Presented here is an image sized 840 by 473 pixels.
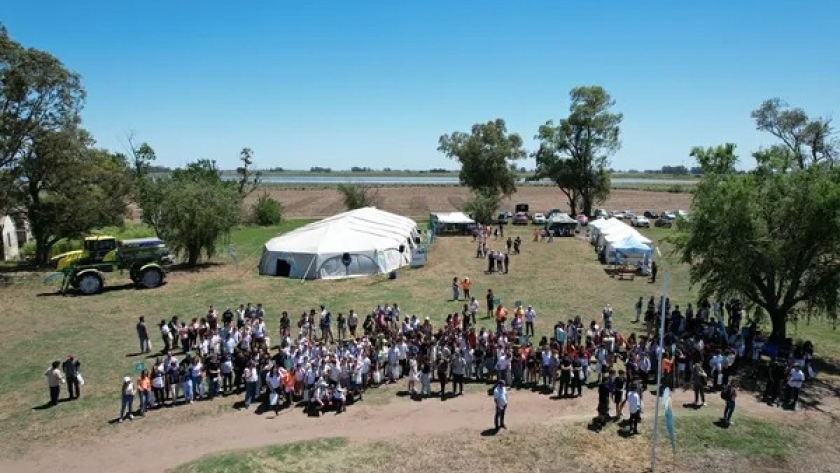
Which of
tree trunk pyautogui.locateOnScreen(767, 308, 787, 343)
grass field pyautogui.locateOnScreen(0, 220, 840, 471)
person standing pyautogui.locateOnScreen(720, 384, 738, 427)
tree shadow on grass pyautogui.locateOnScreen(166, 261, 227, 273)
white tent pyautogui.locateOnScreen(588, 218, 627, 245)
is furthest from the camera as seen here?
white tent pyautogui.locateOnScreen(588, 218, 627, 245)

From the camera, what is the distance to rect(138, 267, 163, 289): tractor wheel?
29297 mm

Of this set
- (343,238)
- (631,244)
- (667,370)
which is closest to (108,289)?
(343,238)

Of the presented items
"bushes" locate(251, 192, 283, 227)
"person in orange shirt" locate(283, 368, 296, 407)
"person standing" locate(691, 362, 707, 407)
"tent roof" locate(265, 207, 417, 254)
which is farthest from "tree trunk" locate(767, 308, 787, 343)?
"bushes" locate(251, 192, 283, 227)

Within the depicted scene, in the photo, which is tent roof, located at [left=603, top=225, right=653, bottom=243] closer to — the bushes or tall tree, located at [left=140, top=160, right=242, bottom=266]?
tall tree, located at [left=140, top=160, right=242, bottom=266]

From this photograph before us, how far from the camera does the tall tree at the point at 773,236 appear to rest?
18453 mm

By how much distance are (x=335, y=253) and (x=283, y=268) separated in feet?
10.4

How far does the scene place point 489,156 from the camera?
6138 centimetres

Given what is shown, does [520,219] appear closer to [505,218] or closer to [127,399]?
[505,218]

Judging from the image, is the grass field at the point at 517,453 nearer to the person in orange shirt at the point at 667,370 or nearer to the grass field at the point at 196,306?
the grass field at the point at 196,306

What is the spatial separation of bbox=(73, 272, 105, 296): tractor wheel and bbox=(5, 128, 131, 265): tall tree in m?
10.4

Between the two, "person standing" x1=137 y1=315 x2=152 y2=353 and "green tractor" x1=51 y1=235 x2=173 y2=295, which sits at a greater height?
"green tractor" x1=51 y1=235 x2=173 y2=295

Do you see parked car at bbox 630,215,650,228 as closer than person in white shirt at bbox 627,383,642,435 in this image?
No

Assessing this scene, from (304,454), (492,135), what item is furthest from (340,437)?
(492,135)

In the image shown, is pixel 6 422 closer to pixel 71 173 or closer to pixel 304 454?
pixel 304 454
